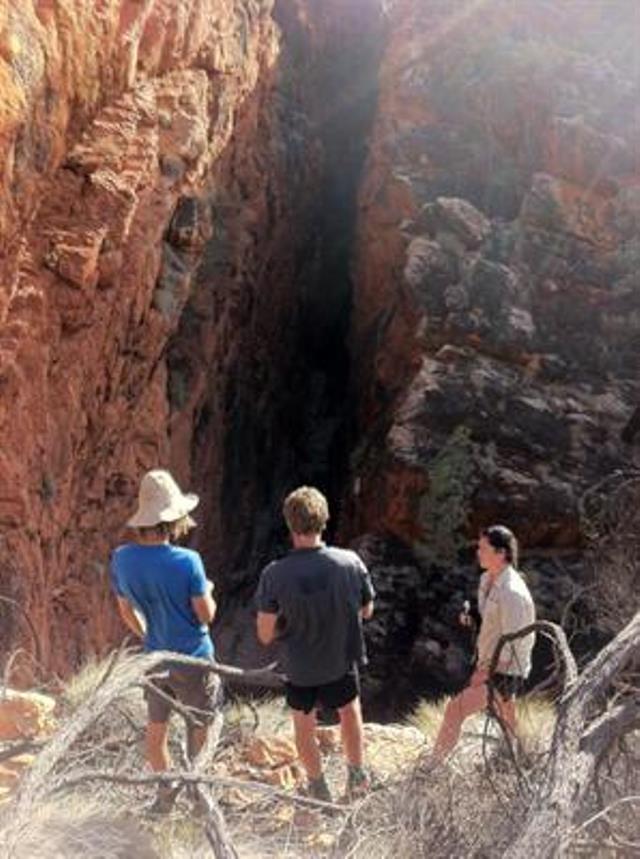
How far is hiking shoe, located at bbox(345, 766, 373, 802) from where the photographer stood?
4324mm

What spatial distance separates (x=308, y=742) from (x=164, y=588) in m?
0.99

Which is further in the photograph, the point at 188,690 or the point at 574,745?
the point at 188,690

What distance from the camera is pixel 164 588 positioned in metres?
4.19

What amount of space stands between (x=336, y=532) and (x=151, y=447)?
222 inches

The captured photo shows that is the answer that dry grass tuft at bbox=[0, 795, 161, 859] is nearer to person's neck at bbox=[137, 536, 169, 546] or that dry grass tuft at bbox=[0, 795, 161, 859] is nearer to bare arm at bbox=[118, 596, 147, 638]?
bare arm at bbox=[118, 596, 147, 638]

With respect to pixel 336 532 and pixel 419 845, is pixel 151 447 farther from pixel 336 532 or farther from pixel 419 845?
pixel 419 845

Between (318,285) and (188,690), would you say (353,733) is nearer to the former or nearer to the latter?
(188,690)

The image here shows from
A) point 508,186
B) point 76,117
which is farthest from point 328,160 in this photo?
point 76,117

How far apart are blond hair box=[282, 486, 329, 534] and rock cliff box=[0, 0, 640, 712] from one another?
352 centimetres

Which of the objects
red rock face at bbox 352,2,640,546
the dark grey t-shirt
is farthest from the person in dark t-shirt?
red rock face at bbox 352,2,640,546

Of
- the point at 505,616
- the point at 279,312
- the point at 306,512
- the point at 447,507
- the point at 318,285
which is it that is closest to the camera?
the point at 306,512

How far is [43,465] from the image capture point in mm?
8141

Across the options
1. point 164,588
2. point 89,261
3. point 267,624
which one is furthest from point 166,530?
point 89,261

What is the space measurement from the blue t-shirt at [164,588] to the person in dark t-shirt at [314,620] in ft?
1.00
